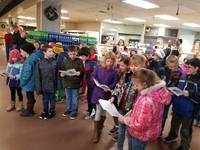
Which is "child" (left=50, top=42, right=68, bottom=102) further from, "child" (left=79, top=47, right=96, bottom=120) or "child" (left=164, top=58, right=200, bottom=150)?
"child" (left=164, top=58, right=200, bottom=150)

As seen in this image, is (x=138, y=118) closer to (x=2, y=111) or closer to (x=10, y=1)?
(x=2, y=111)

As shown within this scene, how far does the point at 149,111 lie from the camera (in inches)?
52.2

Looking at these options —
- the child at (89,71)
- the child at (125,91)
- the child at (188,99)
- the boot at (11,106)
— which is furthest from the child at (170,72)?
the boot at (11,106)

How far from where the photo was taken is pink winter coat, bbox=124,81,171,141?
133 cm

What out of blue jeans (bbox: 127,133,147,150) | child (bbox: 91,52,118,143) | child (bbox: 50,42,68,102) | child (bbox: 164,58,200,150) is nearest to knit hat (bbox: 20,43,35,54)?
child (bbox: 50,42,68,102)

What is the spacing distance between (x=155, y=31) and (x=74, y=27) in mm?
7086

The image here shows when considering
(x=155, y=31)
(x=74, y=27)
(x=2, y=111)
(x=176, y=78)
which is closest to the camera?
(x=176, y=78)

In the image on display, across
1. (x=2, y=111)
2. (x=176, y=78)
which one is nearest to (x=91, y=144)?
(x=176, y=78)

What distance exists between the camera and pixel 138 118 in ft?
4.46

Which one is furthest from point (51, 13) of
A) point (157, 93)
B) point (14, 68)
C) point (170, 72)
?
point (157, 93)

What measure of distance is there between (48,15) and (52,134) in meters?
5.46

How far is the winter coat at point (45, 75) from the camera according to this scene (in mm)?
2703

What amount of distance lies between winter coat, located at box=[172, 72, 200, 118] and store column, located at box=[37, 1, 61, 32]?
590cm

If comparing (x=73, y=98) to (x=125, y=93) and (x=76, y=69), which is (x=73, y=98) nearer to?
(x=76, y=69)
